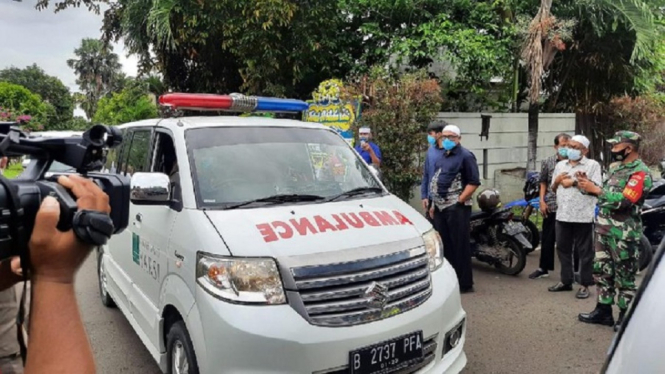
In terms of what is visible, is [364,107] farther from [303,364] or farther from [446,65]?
[303,364]

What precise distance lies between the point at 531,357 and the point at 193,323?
2.65 meters

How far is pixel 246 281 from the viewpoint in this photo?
2.47m

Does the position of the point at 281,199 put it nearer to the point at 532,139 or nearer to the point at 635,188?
the point at 635,188

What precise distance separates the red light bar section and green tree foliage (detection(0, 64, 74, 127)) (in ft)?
140

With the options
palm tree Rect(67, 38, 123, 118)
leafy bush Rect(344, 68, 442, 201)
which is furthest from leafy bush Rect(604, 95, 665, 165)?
palm tree Rect(67, 38, 123, 118)

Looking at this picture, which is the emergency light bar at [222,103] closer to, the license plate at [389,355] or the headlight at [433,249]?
the headlight at [433,249]

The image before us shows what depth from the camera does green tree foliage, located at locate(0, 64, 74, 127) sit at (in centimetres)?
4303

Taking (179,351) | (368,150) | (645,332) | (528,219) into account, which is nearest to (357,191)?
(179,351)

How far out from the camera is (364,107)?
831 cm

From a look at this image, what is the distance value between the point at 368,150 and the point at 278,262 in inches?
192

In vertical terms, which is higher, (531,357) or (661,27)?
(661,27)

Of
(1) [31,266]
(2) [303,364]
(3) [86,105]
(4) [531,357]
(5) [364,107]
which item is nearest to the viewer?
(1) [31,266]

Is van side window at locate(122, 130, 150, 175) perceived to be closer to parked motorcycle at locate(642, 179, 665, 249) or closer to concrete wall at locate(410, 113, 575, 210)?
parked motorcycle at locate(642, 179, 665, 249)

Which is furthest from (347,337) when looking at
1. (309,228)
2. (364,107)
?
(364,107)
